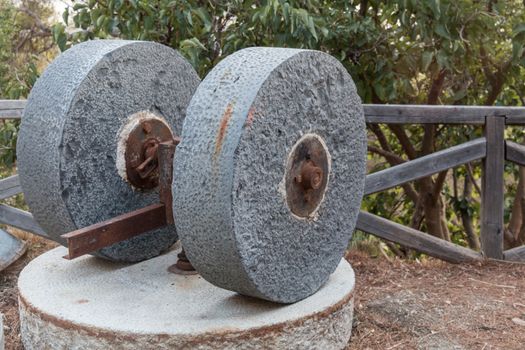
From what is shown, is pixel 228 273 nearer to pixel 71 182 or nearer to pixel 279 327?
pixel 279 327

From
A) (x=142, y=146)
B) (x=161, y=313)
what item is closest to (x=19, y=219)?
(x=142, y=146)

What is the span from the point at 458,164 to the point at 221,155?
2.10m

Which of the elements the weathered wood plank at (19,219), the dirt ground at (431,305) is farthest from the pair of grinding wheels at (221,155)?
the weathered wood plank at (19,219)

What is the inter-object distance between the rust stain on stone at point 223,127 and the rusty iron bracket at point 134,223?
524 mm

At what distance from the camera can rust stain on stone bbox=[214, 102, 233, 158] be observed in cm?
211

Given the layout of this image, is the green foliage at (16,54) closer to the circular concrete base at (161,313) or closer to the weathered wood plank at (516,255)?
the circular concrete base at (161,313)

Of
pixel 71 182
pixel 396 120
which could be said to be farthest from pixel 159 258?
pixel 396 120

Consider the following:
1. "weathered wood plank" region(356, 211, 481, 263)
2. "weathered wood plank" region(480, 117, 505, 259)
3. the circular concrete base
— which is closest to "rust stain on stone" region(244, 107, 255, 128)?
the circular concrete base

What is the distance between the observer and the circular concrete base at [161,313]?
223cm

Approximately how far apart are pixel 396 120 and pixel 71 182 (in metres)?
1.92

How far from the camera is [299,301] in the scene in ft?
8.23

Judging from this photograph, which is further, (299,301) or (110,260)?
(110,260)

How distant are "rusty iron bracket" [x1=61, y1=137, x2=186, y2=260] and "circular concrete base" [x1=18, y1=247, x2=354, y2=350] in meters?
0.23

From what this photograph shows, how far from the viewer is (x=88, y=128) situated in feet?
8.61
